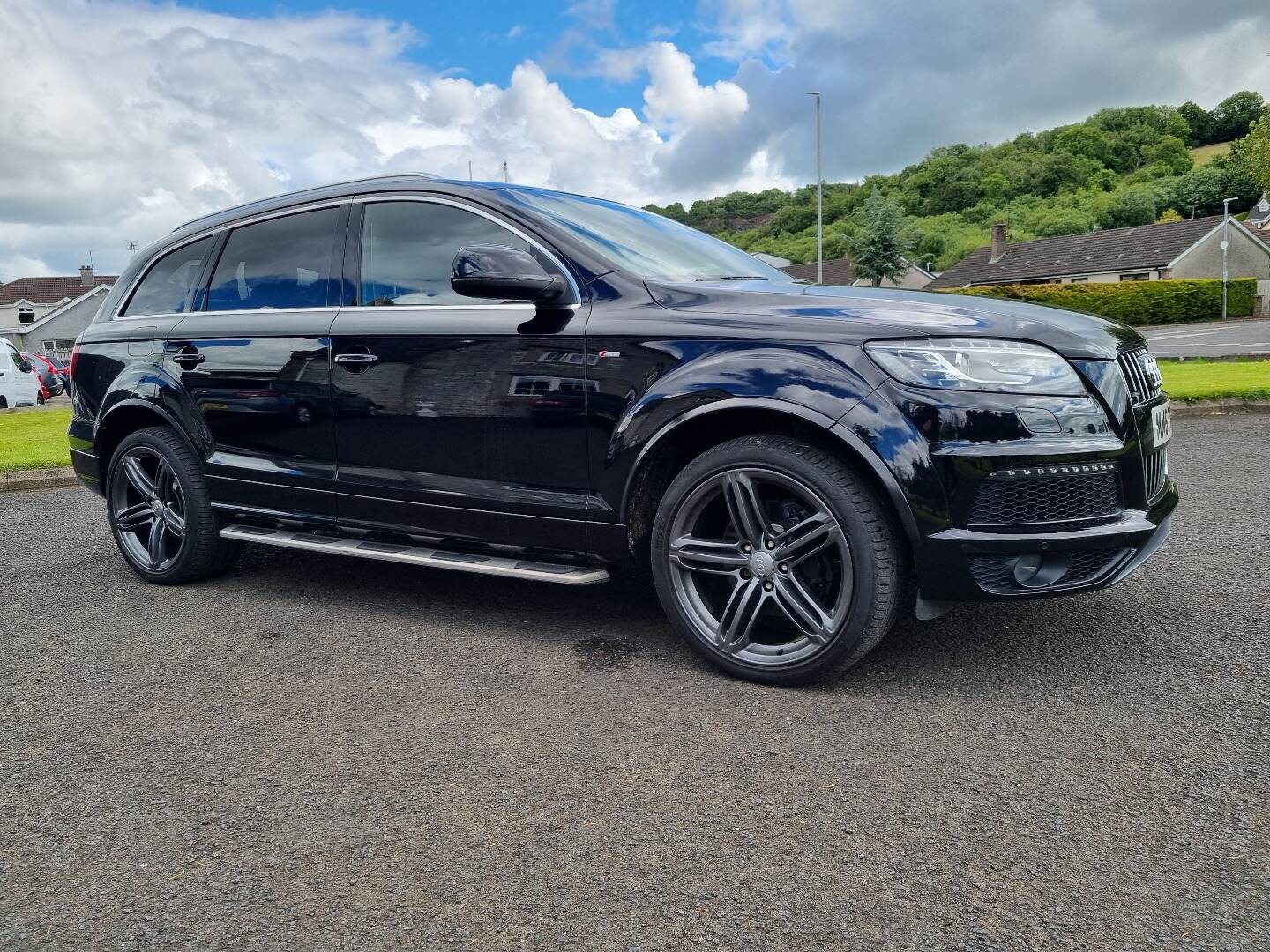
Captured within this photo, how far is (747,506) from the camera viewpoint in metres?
3.14

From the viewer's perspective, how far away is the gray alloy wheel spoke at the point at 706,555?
320 centimetres

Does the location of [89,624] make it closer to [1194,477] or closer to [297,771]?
→ [297,771]

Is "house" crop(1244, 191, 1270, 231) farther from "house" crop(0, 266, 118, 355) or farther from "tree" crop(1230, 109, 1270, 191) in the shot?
"house" crop(0, 266, 118, 355)

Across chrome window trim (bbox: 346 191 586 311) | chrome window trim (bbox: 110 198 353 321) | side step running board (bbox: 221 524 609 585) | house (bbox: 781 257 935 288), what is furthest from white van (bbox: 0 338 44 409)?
house (bbox: 781 257 935 288)

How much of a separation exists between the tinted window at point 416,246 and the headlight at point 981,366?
4.96ft

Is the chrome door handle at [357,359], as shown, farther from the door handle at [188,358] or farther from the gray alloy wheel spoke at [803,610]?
the gray alloy wheel spoke at [803,610]

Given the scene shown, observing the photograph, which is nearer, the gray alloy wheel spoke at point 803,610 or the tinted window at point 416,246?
the gray alloy wheel spoke at point 803,610

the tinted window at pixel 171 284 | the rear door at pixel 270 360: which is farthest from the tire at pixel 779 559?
the tinted window at pixel 171 284

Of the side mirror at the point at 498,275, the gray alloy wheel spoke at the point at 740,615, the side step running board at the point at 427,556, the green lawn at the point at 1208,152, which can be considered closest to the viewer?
the gray alloy wheel spoke at the point at 740,615

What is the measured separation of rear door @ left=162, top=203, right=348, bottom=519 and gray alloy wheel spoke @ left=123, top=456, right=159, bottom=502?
0.46m

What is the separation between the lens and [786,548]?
309 centimetres

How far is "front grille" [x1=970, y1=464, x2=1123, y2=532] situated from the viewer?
283cm

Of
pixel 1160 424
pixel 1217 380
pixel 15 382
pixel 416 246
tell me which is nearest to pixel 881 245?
pixel 15 382

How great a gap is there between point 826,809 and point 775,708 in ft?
2.08
